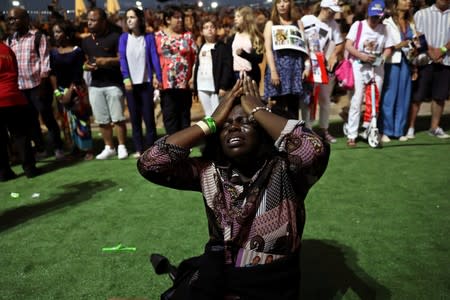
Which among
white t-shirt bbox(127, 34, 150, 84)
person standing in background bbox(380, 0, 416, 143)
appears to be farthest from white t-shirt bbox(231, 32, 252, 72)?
person standing in background bbox(380, 0, 416, 143)

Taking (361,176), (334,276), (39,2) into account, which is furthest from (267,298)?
(39,2)

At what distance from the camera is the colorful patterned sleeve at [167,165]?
6.31ft

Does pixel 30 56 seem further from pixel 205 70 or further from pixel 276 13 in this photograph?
pixel 276 13

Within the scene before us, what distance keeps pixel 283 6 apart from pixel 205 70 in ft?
4.36

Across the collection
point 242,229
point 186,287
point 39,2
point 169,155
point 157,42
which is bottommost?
point 186,287

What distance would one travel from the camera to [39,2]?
10.6 metres

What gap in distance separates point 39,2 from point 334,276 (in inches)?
420

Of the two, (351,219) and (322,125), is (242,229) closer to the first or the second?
(351,219)

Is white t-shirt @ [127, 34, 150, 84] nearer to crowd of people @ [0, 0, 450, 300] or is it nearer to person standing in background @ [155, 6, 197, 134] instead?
crowd of people @ [0, 0, 450, 300]

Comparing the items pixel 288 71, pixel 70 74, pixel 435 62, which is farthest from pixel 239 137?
pixel 435 62

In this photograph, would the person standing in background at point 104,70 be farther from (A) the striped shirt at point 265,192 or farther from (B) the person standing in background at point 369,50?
(A) the striped shirt at point 265,192

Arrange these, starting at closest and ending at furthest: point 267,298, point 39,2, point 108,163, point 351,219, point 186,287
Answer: point 267,298 → point 186,287 → point 351,219 → point 108,163 → point 39,2

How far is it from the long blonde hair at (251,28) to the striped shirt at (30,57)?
2.66 meters

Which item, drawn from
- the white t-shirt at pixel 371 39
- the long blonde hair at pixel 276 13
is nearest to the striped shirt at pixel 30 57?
the long blonde hair at pixel 276 13
